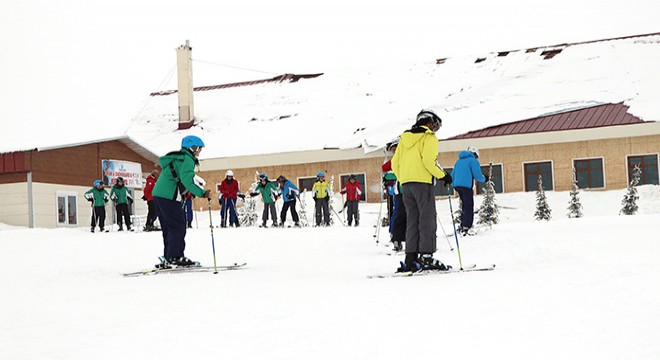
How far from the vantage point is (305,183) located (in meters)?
34.3

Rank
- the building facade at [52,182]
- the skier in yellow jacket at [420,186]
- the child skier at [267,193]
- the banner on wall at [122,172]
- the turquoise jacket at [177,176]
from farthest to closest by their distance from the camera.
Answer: the banner on wall at [122,172]
the building facade at [52,182]
the child skier at [267,193]
the turquoise jacket at [177,176]
the skier in yellow jacket at [420,186]

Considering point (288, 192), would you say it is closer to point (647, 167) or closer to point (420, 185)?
point (647, 167)

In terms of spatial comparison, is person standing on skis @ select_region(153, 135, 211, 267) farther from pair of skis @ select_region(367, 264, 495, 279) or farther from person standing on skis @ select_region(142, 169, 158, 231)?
person standing on skis @ select_region(142, 169, 158, 231)

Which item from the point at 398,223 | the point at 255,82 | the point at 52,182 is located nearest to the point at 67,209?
the point at 52,182

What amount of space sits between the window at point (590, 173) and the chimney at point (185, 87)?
19.1 m

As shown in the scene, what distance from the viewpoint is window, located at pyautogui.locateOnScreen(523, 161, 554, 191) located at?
100ft

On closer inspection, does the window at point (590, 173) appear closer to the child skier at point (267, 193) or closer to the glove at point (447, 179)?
the child skier at point (267, 193)

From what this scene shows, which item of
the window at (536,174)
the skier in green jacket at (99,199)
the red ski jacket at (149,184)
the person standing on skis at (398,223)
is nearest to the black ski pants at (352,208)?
the red ski jacket at (149,184)

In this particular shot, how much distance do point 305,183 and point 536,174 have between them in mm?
9639

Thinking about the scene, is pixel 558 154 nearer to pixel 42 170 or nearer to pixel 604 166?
pixel 604 166

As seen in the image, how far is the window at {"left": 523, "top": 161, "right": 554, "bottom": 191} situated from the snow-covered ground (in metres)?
18.6

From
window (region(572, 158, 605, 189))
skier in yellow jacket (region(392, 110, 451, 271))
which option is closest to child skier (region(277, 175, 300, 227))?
window (region(572, 158, 605, 189))

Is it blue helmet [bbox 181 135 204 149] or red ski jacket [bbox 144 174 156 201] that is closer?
blue helmet [bbox 181 135 204 149]

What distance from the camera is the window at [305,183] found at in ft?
112
